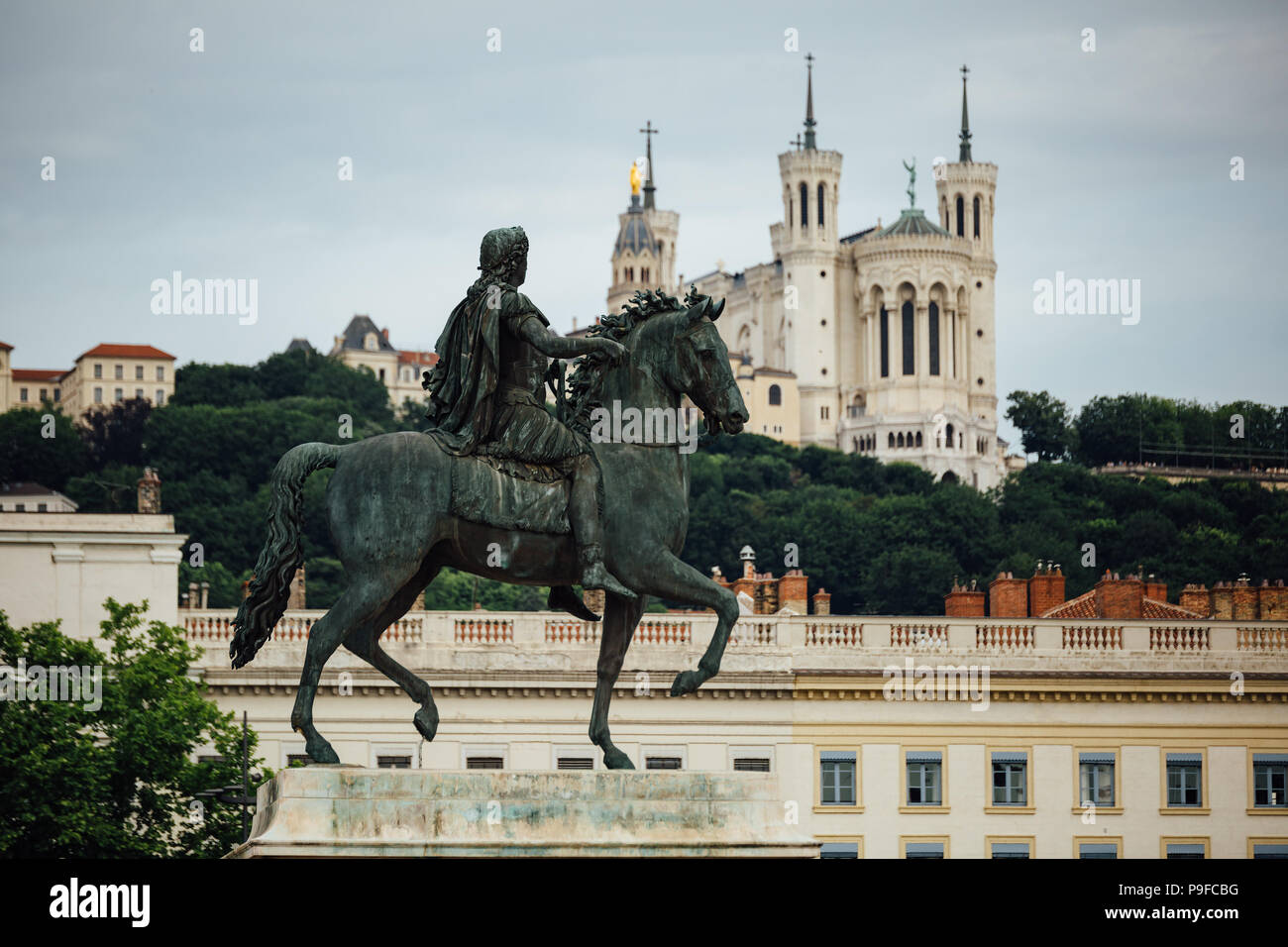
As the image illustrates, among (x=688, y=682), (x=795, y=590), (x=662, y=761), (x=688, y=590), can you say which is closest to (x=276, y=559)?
(x=688, y=590)

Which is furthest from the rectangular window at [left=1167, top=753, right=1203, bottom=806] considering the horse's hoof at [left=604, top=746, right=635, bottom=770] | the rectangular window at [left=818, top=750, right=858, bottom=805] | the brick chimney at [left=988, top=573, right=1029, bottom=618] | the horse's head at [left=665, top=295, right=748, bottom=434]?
the horse's hoof at [left=604, top=746, right=635, bottom=770]

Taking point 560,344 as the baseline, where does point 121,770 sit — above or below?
below

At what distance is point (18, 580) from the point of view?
177ft

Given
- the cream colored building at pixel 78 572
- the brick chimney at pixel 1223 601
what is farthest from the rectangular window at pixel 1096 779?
the cream colored building at pixel 78 572

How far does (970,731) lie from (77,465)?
12374cm

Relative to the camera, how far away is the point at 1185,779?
173ft

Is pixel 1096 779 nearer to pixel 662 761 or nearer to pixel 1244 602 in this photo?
pixel 662 761

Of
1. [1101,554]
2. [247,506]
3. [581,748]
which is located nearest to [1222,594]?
[581,748]

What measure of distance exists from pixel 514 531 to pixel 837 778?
3318 centimetres

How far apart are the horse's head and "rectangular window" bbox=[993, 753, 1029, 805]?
3359cm

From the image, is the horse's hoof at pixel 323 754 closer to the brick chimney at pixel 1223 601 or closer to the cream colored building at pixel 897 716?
the cream colored building at pixel 897 716

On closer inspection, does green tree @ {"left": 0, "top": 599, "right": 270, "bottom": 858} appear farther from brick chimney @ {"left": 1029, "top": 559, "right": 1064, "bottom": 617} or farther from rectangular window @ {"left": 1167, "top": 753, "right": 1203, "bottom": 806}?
brick chimney @ {"left": 1029, "top": 559, "right": 1064, "bottom": 617}
